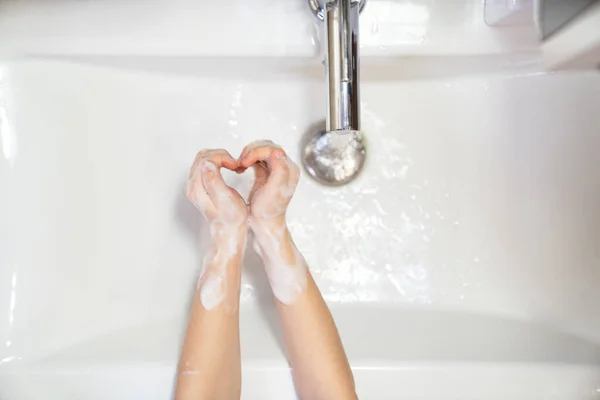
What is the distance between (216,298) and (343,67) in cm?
33

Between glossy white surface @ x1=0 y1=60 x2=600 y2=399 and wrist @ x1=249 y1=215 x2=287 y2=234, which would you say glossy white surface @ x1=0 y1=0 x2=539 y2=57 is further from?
wrist @ x1=249 y1=215 x2=287 y2=234

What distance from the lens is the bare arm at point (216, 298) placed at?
692 millimetres

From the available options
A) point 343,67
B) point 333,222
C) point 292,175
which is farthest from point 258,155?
point 333,222

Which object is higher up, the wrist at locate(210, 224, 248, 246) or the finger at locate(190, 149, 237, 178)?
the finger at locate(190, 149, 237, 178)

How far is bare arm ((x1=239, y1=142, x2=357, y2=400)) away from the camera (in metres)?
0.70

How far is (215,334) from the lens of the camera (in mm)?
709

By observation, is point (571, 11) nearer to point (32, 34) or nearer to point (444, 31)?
point (444, 31)

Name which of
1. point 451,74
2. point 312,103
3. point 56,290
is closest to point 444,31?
point 451,74

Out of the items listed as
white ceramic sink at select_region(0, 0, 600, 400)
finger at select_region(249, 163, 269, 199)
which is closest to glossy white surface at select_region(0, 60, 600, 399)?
white ceramic sink at select_region(0, 0, 600, 400)

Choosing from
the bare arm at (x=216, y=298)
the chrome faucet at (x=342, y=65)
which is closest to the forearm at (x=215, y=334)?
the bare arm at (x=216, y=298)

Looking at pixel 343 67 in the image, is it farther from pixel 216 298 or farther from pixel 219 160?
pixel 216 298

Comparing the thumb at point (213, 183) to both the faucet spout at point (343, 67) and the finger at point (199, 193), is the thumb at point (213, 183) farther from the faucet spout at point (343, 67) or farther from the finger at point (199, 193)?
the faucet spout at point (343, 67)

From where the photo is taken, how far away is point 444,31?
766 mm

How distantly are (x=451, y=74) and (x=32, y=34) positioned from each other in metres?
0.62
